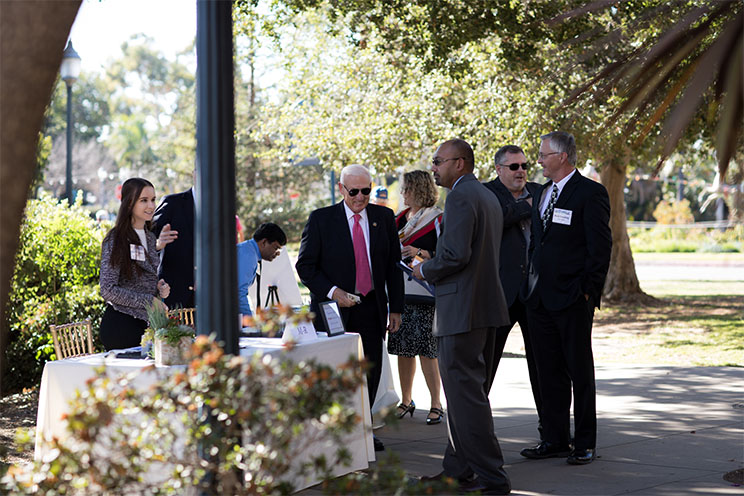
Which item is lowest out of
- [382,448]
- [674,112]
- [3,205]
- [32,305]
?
[382,448]

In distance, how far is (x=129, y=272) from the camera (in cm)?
651

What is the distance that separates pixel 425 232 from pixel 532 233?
1313 mm

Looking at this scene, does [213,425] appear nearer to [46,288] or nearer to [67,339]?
[67,339]

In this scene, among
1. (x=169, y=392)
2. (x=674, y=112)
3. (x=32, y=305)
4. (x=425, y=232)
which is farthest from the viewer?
(x=32, y=305)

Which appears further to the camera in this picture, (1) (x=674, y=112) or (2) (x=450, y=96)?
(2) (x=450, y=96)

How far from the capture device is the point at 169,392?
320 cm

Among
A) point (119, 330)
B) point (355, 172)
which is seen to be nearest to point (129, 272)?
point (119, 330)

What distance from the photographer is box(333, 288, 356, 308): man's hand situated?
670 centimetres

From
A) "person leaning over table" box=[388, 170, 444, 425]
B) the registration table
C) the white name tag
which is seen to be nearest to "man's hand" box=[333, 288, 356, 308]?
the registration table

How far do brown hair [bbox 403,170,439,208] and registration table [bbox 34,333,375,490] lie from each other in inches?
67.4

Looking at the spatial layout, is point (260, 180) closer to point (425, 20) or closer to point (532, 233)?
point (425, 20)

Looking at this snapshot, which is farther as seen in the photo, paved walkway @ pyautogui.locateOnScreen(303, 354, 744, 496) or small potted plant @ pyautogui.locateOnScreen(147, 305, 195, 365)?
paved walkway @ pyautogui.locateOnScreen(303, 354, 744, 496)

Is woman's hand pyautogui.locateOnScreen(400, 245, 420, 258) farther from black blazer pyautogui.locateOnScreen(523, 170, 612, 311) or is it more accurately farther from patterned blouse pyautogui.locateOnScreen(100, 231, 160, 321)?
patterned blouse pyautogui.locateOnScreen(100, 231, 160, 321)

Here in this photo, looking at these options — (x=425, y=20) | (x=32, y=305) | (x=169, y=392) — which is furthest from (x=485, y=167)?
(x=169, y=392)
